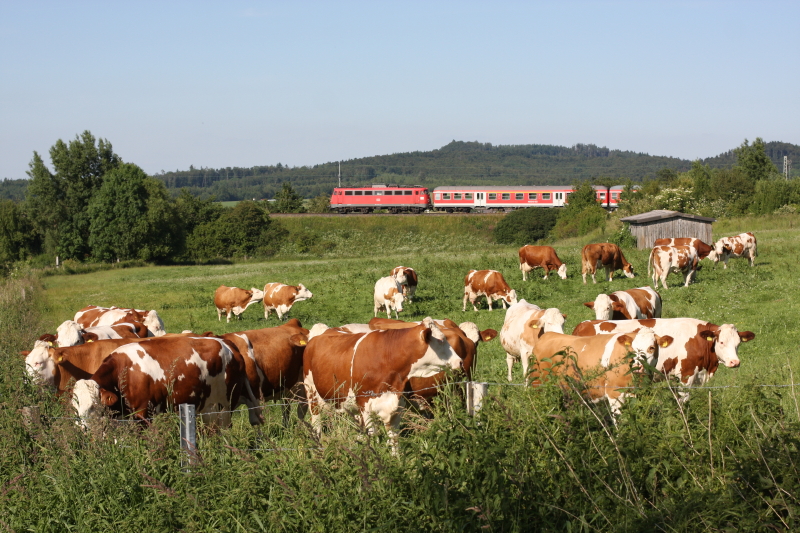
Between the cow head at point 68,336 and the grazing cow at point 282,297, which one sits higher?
the cow head at point 68,336

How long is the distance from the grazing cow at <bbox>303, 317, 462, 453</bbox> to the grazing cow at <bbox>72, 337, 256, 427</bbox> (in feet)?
4.32

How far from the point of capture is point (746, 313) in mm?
18078

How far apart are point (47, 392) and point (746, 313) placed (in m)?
15.9

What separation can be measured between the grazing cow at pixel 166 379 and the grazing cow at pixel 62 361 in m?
0.80

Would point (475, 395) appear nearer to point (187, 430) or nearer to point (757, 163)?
point (187, 430)

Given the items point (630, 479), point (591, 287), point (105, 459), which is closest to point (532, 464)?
point (630, 479)

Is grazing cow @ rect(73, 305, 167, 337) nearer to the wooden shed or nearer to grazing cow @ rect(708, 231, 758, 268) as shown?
grazing cow @ rect(708, 231, 758, 268)

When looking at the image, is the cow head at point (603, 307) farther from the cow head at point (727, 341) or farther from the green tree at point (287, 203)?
the green tree at point (287, 203)

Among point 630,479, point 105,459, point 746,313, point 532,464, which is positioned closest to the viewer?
point 630,479

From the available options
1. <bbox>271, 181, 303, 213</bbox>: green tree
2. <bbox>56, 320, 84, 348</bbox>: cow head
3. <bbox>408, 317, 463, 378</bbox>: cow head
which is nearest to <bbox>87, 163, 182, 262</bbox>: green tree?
<bbox>271, 181, 303, 213</bbox>: green tree

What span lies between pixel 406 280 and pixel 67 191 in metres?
63.5

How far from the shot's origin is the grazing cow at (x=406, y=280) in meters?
24.2

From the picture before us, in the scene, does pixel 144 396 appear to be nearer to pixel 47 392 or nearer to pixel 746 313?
pixel 47 392

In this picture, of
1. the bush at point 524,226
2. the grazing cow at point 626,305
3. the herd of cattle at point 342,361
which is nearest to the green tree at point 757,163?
the bush at point 524,226
